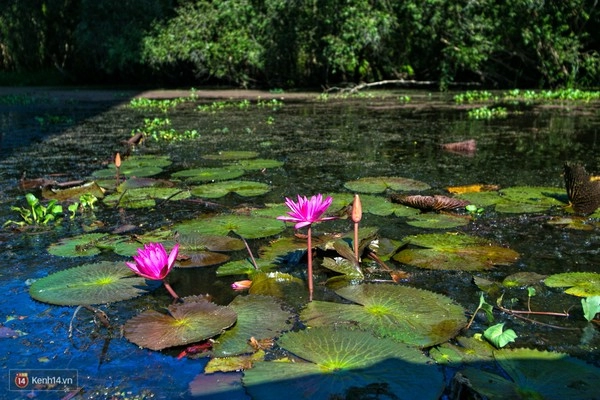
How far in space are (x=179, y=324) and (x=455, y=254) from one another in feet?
2.69

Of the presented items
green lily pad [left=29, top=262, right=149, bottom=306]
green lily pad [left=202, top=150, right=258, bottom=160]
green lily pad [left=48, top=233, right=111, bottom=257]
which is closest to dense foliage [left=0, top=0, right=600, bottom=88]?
green lily pad [left=202, top=150, right=258, bottom=160]

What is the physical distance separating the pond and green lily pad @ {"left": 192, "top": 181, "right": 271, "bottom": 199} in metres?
0.01

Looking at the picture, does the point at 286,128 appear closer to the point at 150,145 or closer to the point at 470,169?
the point at 150,145

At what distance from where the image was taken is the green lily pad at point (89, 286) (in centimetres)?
131

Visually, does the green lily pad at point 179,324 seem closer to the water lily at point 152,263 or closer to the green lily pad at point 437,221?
the water lily at point 152,263

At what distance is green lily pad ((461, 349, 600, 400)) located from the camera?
0.91m

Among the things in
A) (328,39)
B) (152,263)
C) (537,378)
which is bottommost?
(537,378)

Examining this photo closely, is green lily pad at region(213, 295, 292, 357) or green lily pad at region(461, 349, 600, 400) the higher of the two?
green lily pad at region(213, 295, 292, 357)

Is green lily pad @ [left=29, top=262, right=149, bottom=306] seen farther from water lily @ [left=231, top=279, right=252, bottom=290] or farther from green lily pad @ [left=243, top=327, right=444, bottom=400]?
green lily pad @ [left=243, top=327, right=444, bottom=400]

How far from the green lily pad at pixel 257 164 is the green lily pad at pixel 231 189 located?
40cm

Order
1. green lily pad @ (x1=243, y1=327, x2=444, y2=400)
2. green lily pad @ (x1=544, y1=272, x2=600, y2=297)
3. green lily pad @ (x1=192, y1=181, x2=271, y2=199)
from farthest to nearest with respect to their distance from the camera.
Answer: green lily pad @ (x1=192, y1=181, x2=271, y2=199)
green lily pad @ (x1=544, y1=272, x2=600, y2=297)
green lily pad @ (x1=243, y1=327, x2=444, y2=400)

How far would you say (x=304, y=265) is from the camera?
157 centimetres

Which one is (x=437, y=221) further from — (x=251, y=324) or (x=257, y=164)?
(x=257, y=164)

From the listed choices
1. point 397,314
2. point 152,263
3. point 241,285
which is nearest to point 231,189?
point 241,285
